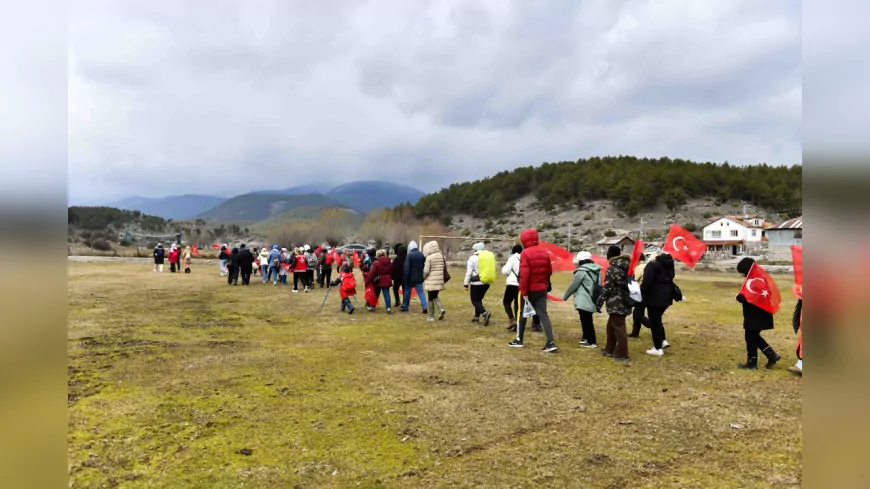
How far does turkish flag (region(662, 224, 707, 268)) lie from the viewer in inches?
496

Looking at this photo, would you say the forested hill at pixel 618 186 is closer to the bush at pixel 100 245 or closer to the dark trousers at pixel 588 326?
the bush at pixel 100 245

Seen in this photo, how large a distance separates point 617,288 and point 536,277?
134 centimetres

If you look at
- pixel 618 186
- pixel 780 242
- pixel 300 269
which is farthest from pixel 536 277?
pixel 618 186

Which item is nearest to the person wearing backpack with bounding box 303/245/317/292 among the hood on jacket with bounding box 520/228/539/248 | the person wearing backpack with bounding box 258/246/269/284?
the person wearing backpack with bounding box 258/246/269/284

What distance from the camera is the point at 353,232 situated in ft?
248

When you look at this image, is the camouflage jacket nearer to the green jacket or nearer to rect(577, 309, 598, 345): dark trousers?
the green jacket

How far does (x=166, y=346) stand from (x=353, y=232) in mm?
67493

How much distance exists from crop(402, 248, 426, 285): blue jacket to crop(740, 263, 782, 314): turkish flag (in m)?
7.33

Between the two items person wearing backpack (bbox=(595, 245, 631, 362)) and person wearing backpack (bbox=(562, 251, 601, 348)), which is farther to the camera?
person wearing backpack (bbox=(562, 251, 601, 348))

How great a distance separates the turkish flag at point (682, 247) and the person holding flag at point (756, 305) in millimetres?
5285

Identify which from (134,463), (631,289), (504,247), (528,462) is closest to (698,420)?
(528,462)

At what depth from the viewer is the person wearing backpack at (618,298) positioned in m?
7.55

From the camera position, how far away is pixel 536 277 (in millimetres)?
8320
